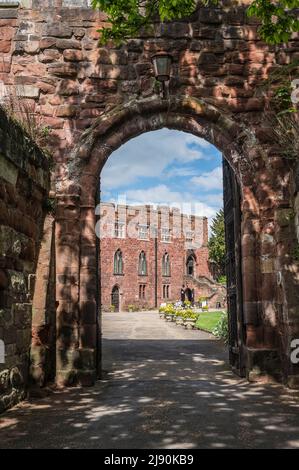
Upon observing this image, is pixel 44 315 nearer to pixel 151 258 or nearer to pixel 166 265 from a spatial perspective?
pixel 151 258

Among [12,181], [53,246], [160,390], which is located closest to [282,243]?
[160,390]

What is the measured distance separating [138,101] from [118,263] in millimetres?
35740

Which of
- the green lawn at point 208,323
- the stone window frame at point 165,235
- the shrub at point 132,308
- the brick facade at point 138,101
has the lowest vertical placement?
the green lawn at point 208,323

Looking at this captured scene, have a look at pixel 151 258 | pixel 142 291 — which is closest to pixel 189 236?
pixel 151 258

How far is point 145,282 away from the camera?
4419 cm

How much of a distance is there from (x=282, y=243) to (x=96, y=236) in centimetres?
288

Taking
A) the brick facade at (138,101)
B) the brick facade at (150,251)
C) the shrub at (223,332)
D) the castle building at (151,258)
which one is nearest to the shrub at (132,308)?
the castle building at (151,258)

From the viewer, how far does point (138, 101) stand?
776cm

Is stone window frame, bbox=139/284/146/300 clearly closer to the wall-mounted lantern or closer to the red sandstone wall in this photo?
the wall-mounted lantern

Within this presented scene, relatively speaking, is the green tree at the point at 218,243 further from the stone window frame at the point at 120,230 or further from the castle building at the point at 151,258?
the stone window frame at the point at 120,230

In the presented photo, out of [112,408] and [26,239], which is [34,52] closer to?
[26,239]

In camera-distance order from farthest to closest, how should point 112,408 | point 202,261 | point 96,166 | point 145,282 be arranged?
1. point 202,261
2. point 145,282
3. point 96,166
4. point 112,408

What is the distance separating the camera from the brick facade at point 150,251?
42.5m

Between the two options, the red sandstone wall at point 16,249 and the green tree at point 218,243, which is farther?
the green tree at point 218,243
